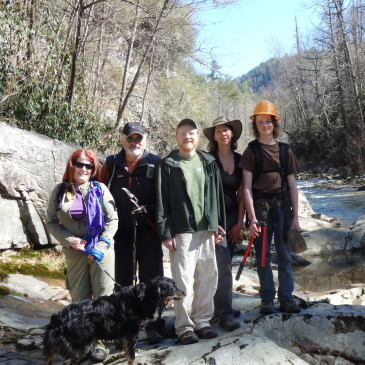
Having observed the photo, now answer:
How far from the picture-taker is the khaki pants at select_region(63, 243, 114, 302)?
379 centimetres

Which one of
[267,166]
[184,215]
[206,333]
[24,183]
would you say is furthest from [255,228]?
[24,183]

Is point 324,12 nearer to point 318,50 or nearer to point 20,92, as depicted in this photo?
point 318,50

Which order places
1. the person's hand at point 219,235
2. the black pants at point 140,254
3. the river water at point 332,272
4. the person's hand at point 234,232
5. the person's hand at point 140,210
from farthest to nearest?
the river water at point 332,272, the person's hand at point 234,232, the black pants at point 140,254, the person's hand at point 219,235, the person's hand at point 140,210

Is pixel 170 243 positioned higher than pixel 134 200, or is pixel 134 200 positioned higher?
pixel 134 200

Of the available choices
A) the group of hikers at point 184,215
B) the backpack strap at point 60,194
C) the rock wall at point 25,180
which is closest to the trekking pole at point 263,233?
the group of hikers at point 184,215

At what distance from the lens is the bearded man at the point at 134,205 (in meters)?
3.97

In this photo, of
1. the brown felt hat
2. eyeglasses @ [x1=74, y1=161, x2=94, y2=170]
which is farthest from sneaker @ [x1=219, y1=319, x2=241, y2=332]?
eyeglasses @ [x1=74, y1=161, x2=94, y2=170]

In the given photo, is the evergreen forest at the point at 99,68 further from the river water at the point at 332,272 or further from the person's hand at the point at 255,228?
the river water at the point at 332,272

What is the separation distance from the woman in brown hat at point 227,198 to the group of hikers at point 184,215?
0.03 ft

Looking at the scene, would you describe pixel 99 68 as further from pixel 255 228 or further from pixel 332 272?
pixel 255 228

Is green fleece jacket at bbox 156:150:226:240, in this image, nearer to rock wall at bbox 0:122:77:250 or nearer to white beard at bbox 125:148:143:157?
white beard at bbox 125:148:143:157

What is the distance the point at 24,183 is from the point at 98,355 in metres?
4.97

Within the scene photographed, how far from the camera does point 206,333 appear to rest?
378 cm

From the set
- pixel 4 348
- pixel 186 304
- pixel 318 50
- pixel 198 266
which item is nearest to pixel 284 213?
pixel 198 266
